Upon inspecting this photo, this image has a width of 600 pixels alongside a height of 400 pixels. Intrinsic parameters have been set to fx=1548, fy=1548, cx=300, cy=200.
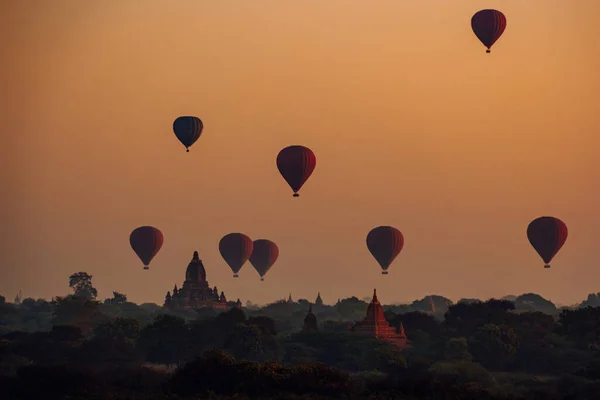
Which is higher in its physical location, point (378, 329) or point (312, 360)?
point (378, 329)

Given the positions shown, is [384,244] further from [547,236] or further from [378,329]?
[378,329]

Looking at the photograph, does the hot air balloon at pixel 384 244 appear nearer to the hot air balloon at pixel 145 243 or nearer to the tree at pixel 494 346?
the tree at pixel 494 346

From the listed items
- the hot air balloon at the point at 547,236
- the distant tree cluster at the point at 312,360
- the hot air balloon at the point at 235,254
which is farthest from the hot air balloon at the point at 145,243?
the hot air balloon at the point at 547,236

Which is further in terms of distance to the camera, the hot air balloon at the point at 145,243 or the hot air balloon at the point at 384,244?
the hot air balloon at the point at 145,243

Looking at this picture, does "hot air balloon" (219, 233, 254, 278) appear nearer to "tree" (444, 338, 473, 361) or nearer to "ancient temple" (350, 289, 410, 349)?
"ancient temple" (350, 289, 410, 349)

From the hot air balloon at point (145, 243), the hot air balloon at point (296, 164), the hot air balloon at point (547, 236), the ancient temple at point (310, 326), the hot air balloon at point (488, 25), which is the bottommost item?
the ancient temple at point (310, 326)

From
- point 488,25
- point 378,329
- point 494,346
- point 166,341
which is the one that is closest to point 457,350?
point 494,346
